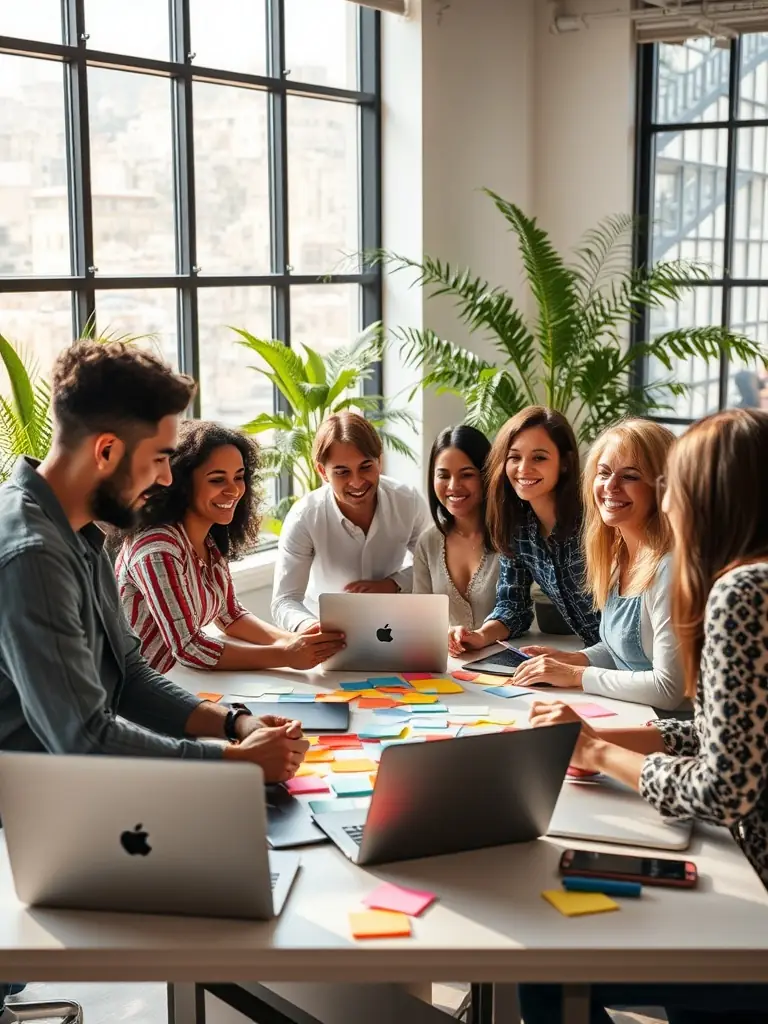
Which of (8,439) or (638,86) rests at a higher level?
(638,86)

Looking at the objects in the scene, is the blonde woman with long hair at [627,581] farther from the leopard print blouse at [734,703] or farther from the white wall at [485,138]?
Answer: the white wall at [485,138]

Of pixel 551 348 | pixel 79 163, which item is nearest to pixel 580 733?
pixel 79 163

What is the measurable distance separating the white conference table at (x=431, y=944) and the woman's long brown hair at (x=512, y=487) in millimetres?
1691

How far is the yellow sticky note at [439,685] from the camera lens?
266cm

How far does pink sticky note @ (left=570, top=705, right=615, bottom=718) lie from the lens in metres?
2.49

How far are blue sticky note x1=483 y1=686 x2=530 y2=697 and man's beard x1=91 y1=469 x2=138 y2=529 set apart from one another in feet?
3.44

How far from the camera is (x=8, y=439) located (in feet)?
12.0

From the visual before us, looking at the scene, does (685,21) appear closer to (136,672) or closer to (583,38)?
(583,38)

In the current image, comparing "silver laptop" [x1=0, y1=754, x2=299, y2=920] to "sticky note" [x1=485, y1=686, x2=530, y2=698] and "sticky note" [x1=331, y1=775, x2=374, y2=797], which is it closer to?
"sticky note" [x1=331, y1=775, x2=374, y2=797]

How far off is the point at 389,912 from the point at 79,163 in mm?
3530

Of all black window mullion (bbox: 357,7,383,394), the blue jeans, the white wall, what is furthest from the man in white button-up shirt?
black window mullion (bbox: 357,7,383,394)

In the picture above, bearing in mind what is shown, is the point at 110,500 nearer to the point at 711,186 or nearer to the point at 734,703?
the point at 734,703

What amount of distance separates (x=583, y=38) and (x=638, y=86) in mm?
378

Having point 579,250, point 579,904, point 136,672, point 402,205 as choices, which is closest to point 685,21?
point 579,250
